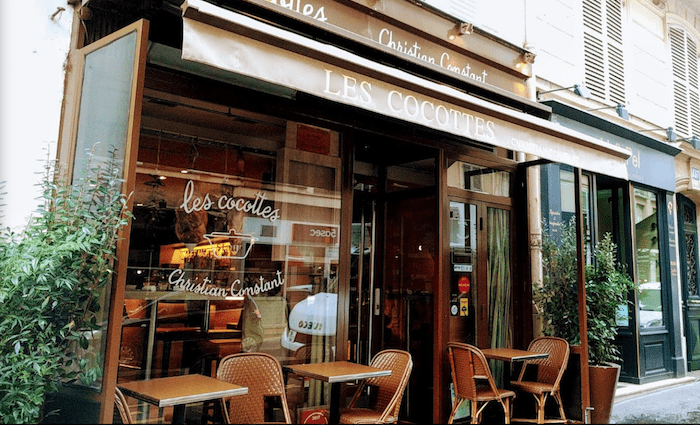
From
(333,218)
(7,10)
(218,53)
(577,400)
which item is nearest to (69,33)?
(7,10)

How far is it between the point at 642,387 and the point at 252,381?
619 cm

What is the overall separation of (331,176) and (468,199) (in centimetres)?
171

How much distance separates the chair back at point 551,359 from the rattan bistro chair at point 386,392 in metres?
1.93

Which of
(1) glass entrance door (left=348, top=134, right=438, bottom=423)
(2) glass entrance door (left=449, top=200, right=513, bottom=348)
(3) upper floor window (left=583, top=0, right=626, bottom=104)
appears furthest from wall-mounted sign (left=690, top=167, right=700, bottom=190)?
(1) glass entrance door (left=348, top=134, right=438, bottom=423)

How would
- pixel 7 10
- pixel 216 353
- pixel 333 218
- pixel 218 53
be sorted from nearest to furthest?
1. pixel 218 53
2. pixel 7 10
3. pixel 216 353
4. pixel 333 218

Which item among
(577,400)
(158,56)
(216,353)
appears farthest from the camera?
(577,400)

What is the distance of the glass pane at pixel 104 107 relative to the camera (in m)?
3.09

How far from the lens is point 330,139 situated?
4.92m

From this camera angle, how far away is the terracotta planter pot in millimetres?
5602

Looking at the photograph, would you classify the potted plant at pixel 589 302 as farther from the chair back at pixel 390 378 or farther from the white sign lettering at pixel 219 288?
the white sign lettering at pixel 219 288

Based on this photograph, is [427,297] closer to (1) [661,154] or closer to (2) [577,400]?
(2) [577,400]

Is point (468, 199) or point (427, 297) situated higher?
point (468, 199)

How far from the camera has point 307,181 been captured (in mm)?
4891

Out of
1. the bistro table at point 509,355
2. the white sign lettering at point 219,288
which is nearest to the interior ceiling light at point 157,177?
the white sign lettering at point 219,288
